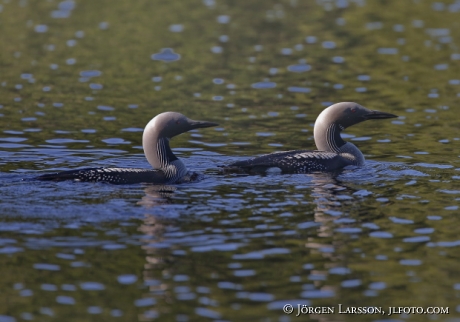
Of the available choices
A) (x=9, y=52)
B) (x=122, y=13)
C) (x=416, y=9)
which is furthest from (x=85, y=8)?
(x=416, y=9)

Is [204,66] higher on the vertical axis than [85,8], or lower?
lower

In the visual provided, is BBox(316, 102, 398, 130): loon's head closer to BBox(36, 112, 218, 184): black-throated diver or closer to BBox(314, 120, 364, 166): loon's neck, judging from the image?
BBox(314, 120, 364, 166): loon's neck

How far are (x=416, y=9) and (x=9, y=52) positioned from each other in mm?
11928

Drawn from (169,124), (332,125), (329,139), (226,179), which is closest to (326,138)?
(329,139)

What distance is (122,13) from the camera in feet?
78.3

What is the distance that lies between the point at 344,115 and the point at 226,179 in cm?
214

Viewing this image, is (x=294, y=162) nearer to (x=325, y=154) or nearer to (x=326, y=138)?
(x=325, y=154)

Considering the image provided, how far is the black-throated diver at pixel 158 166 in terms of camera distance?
9.53m

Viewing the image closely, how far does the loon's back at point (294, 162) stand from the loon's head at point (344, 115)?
0.61 m

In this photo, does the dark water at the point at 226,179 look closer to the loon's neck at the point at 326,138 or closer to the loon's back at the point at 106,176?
the loon's back at the point at 106,176

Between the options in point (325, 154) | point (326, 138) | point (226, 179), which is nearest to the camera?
point (226, 179)

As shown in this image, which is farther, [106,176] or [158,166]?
[158,166]

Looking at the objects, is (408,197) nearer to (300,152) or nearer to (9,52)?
(300,152)

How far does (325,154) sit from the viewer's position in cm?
1071
